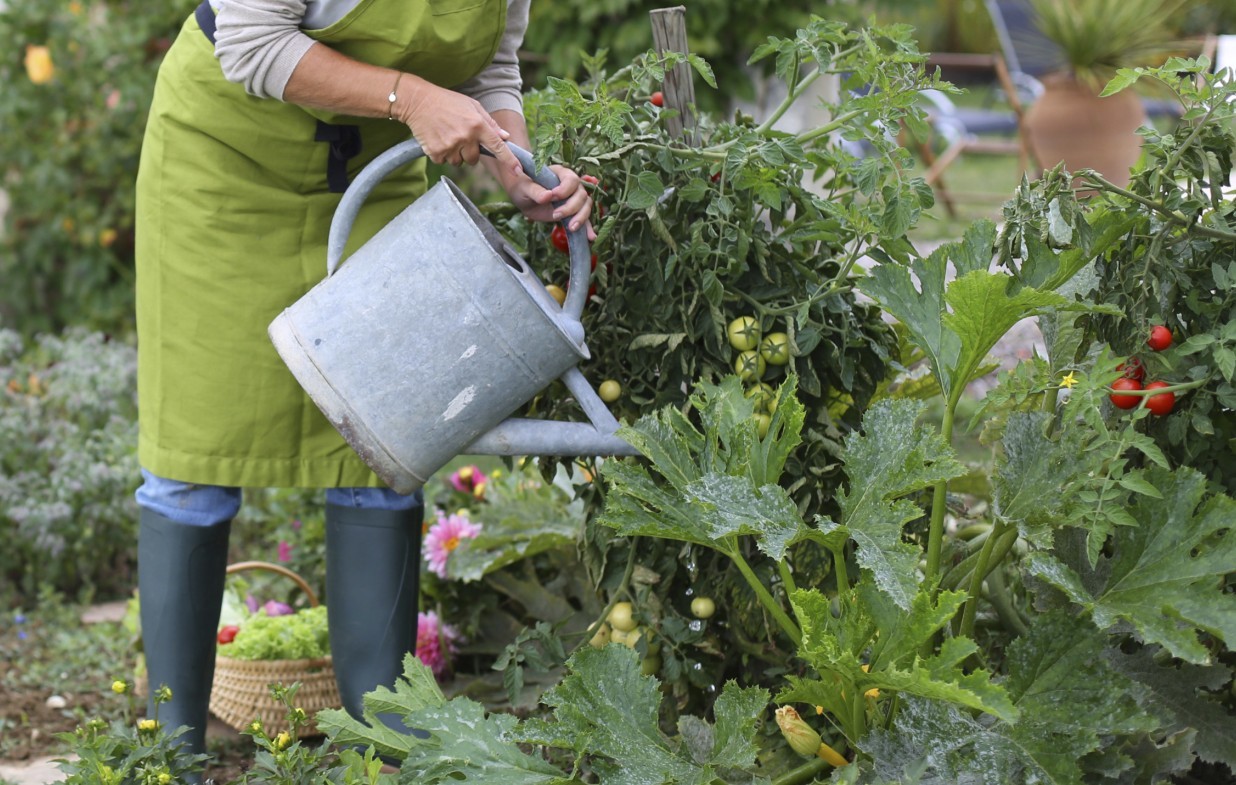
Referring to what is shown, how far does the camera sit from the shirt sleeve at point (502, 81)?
1970 mm

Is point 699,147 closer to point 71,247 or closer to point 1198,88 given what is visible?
point 1198,88

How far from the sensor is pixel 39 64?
4547 millimetres

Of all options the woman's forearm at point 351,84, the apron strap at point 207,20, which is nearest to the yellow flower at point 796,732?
the woman's forearm at point 351,84

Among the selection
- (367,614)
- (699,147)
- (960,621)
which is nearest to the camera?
(960,621)

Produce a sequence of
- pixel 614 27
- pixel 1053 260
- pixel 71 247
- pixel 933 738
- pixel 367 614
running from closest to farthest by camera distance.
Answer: pixel 933 738 < pixel 1053 260 < pixel 367 614 < pixel 614 27 < pixel 71 247

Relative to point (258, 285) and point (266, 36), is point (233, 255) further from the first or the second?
point (266, 36)

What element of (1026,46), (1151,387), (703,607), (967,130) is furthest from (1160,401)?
(967,130)

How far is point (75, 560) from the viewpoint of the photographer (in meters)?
3.17

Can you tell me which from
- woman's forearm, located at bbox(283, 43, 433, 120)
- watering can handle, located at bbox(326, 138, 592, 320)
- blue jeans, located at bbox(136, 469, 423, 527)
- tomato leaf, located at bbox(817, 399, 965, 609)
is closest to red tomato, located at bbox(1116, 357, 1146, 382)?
tomato leaf, located at bbox(817, 399, 965, 609)

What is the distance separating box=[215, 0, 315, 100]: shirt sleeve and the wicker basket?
95cm

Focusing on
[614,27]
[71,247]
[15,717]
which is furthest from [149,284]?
[71,247]

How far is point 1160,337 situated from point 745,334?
51 centimetres

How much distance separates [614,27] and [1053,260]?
9.57 feet

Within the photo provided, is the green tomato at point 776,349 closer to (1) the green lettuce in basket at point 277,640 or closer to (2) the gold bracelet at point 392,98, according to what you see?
(2) the gold bracelet at point 392,98
